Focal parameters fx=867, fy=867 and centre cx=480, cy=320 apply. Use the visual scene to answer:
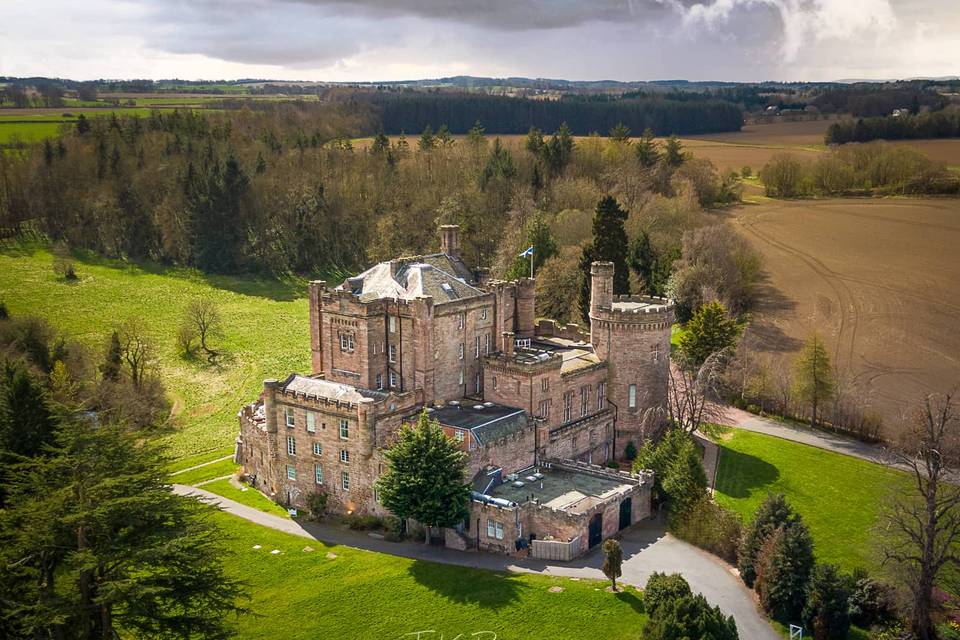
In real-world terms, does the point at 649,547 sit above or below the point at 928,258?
below

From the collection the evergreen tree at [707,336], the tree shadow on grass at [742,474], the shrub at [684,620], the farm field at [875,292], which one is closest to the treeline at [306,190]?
the farm field at [875,292]

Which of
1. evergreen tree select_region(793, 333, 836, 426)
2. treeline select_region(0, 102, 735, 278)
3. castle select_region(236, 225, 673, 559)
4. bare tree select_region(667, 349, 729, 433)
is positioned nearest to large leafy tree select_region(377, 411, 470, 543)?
castle select_region(236, 225, 673, 559)

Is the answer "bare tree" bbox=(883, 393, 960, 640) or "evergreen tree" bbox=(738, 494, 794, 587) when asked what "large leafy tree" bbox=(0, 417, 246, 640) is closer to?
"evergreen tree" bbox=(738, 494, 794, 587)

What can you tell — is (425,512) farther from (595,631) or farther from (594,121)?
(594,121)

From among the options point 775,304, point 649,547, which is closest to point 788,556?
point 649,547

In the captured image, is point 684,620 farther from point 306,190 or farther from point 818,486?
point 306,190

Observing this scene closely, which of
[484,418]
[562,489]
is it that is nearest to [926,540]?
[562,489]
